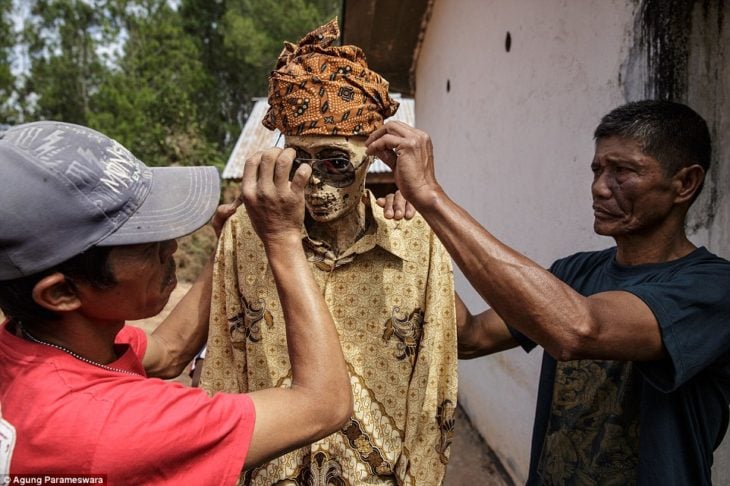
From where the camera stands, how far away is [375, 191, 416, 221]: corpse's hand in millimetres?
1932

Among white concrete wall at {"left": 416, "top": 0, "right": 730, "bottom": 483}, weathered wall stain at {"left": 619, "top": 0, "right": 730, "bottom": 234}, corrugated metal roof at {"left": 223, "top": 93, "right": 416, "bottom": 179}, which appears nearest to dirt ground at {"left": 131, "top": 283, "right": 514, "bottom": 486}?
white concrete wall at {"left": 416, "top": 0, "right": 730, "bottom": 483}

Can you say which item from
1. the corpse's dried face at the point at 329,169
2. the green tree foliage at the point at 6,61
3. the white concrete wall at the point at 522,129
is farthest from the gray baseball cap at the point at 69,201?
the green tree foliage at the point at 6,61

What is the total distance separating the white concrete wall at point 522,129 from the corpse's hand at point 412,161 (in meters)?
1.39

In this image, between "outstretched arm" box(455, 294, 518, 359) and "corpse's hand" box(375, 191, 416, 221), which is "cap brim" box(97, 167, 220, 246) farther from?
"outstretched arm" box(455, 294, 518, 359)

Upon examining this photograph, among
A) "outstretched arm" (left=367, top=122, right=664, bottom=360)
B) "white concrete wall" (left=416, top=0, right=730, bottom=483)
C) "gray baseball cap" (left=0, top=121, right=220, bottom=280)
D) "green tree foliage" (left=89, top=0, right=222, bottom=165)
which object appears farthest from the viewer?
"green tree foliage" (left=89, top=0, right=222, bottom=165)

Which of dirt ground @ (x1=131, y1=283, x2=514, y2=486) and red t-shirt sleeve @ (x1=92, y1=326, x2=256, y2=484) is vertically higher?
red t-shirt sleeve @ (x1=92, y1=326, x2=256, y2=484)

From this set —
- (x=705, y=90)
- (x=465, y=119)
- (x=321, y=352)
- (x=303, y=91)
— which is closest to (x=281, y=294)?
(x=321, y=352)

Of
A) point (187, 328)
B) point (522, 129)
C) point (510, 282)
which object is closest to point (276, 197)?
point (510, 282)

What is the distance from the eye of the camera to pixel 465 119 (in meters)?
5.80

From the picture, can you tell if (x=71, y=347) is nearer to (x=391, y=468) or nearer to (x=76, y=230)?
(x=76, y=230)

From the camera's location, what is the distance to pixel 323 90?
177cm

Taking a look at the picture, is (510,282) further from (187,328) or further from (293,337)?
(187,328)

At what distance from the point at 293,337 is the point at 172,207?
418mm

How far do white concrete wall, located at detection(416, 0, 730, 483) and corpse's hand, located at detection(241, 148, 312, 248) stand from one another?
180 cm
